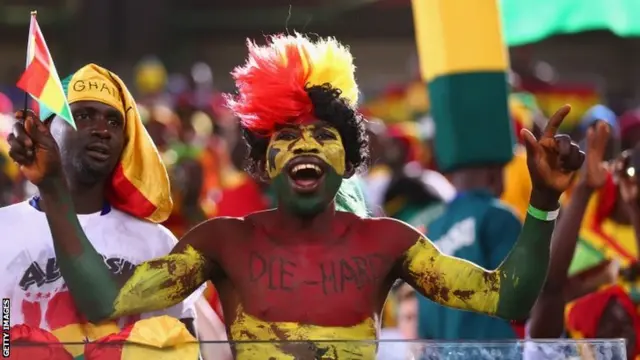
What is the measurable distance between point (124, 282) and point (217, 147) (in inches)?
284

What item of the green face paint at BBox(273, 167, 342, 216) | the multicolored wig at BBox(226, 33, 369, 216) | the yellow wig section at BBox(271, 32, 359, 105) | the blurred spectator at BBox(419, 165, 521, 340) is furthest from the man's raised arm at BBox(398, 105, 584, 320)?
the blurred spectator at BBox(419, 165, 521, 340)

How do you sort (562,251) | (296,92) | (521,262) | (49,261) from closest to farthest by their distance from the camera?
(521,262)
(296,92)
(49,261)
(562,251)

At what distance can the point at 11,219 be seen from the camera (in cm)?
413

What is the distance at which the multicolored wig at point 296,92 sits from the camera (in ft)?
12.5

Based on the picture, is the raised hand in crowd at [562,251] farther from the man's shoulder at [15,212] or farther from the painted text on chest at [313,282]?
the man's shoulder at [15,212]

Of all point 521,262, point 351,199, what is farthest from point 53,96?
point 521,262

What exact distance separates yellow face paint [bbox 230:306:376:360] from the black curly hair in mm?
428

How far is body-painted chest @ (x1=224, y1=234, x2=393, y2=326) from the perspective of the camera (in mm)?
3680

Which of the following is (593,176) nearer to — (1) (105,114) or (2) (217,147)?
(1) (105,114)

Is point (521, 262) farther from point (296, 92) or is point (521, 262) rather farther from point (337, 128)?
point (296, 92)

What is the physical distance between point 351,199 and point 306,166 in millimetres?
440
